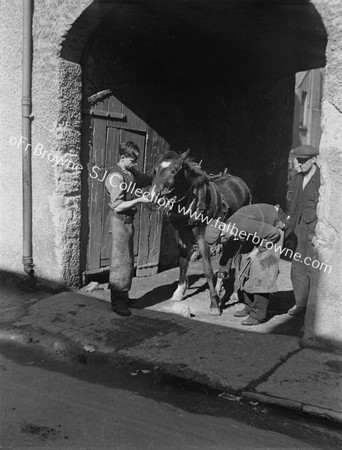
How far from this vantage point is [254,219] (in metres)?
5.11

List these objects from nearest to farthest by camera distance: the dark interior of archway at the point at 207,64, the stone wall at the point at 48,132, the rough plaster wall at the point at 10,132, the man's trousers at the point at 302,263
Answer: the man's trousers at the point at 302,263
the stone wall at the point at 48,132
the dark interior of archway at the point at 207,64
the rough plaster wall at the point at 10,132

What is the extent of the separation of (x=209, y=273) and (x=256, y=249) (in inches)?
30.6

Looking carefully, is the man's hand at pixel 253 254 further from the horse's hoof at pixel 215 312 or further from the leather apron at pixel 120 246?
the leather apron at pixel 120 246

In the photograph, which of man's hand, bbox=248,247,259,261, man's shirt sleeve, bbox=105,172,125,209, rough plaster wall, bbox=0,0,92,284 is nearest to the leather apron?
man's shirt sleeve, bbox=105,172,125,209

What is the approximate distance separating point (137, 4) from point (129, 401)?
434 cm

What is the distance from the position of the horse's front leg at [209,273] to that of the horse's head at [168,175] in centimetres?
72

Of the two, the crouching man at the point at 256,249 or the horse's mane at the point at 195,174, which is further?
the horse's mane at the point at 195,174

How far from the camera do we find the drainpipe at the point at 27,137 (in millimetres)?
5863

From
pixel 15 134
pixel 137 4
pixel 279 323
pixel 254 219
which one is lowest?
pixel 279 323

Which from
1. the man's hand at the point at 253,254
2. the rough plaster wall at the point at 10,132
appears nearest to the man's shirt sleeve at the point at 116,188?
the man's hand at the point at 253,254

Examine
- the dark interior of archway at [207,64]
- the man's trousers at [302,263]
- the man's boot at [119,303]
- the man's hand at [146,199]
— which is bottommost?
the man's boot at [119,303]

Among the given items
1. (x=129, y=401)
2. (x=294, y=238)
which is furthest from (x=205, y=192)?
(x=129, y=401)

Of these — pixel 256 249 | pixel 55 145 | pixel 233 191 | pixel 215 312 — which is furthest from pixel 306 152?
pixel 55 145

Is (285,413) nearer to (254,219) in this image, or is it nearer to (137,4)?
(254,219)
